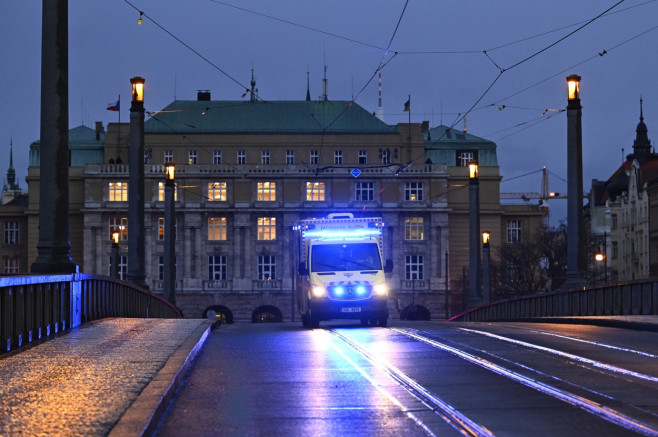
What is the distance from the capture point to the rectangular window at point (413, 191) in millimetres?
131750

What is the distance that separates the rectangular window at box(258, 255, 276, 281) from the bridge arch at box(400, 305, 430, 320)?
13.6m

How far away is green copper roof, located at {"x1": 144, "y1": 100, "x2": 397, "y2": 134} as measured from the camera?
13300cm

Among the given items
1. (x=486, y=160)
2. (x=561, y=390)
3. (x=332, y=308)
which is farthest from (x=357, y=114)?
(x=561, y=390)

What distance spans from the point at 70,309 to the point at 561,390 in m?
10.9

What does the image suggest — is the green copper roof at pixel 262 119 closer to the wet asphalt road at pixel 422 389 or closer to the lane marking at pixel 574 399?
the wet asphalt road at pixel 422 389

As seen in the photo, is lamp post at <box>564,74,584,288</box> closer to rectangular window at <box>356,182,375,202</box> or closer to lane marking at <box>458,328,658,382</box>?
lane marking at <box>458,328,658,382</box>

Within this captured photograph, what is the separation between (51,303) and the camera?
2053 centimetres

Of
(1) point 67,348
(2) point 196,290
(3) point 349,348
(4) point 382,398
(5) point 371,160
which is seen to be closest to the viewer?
(4) point 382,398

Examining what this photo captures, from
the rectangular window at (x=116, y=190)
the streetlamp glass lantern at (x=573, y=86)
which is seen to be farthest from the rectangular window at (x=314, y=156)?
the streetlamp glass lantern at (x=573, y=86)

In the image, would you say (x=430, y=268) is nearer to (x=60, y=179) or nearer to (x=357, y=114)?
(x=357, y=114)

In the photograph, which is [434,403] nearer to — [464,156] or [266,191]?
[266,191]

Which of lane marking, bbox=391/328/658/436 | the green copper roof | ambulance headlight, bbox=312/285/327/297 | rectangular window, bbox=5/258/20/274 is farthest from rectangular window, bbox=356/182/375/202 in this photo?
lane marking, bbox=391/328/658/436

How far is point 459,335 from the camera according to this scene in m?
24.1

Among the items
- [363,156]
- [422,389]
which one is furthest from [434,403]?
[363,156]
